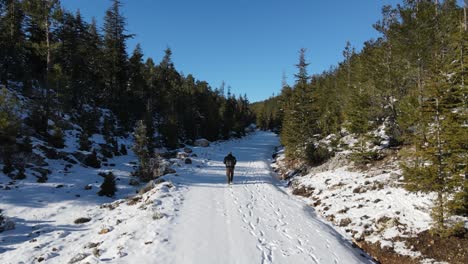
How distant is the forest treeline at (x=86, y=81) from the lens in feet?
75.8

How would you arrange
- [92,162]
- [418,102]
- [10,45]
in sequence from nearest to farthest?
[418,102] → [92,162] → [10,45]

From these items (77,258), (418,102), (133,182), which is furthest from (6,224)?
(418,102)

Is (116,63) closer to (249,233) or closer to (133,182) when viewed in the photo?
(133,182)

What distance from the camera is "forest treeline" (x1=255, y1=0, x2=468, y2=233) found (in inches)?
334

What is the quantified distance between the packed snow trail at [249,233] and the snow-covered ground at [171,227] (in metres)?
0.03

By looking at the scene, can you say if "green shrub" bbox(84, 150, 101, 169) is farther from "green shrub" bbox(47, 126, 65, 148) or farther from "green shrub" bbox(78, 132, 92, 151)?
"green shrub" bbox(47, 126, 65, 148)

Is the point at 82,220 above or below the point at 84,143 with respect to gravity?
below

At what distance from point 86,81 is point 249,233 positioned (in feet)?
113

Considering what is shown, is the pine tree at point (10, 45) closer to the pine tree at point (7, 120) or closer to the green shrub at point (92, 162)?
the pine tree at point (7, 120)

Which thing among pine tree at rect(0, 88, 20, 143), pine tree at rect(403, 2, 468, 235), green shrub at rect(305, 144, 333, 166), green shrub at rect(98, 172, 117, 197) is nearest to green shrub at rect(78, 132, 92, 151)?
pine tree at rect(0, 88, 20, 143)

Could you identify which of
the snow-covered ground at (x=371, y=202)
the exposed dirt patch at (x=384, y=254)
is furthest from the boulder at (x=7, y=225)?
the exposed dirt patch at (x=384, y=254)

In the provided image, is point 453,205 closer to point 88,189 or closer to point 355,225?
point 355,225

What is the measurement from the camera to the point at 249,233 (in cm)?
874

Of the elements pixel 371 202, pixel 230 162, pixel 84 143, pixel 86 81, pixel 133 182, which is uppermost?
pixel 86 81
